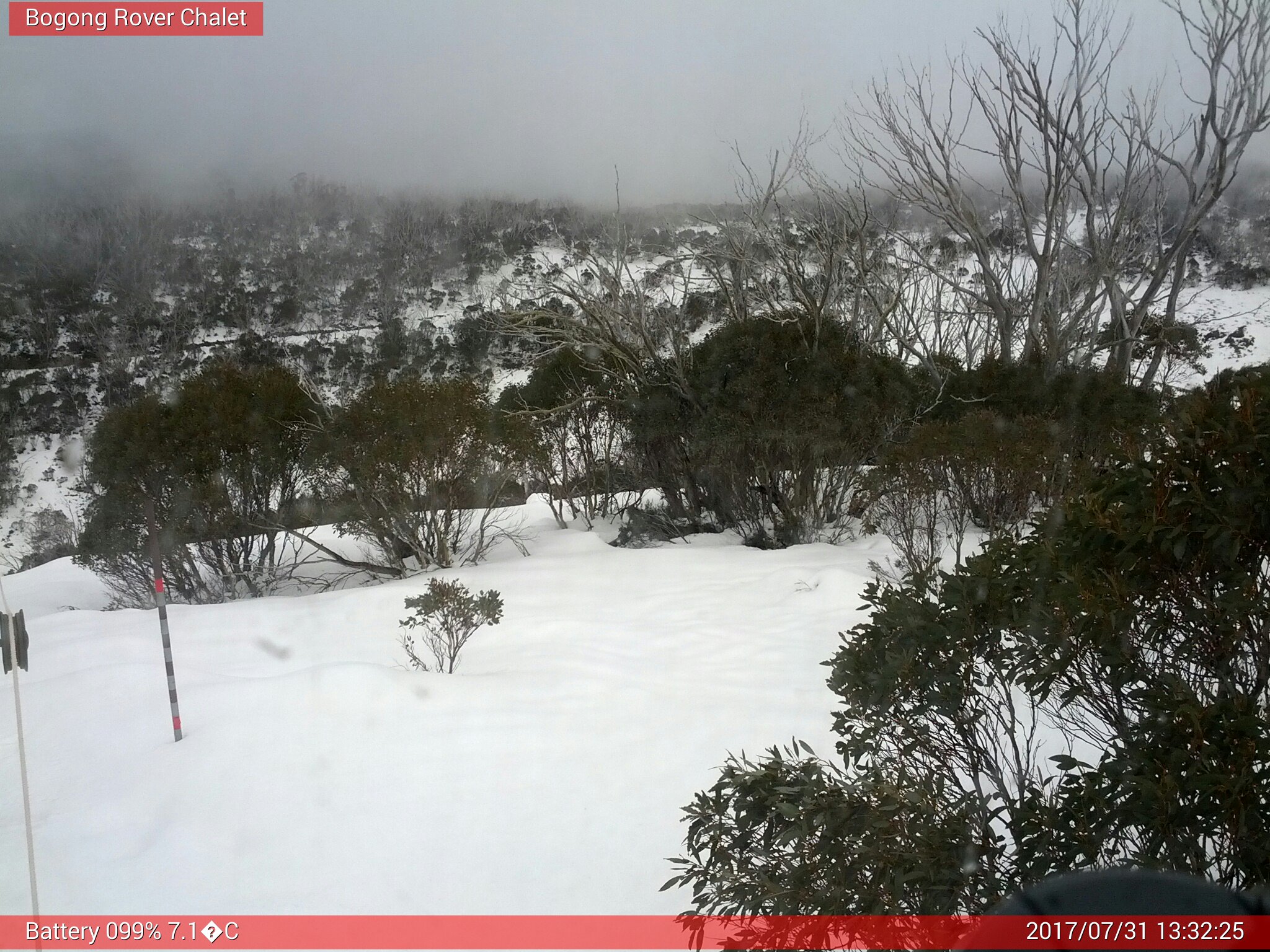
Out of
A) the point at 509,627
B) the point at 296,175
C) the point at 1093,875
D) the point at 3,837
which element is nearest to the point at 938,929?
the point at 1093,875

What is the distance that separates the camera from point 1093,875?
1.94 feet

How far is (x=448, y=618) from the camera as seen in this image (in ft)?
16.3

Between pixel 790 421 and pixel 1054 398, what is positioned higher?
pixel 1054 398

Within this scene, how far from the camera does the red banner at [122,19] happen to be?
116 inches

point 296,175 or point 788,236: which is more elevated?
point 296,175

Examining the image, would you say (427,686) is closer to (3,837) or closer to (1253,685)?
(3,837)

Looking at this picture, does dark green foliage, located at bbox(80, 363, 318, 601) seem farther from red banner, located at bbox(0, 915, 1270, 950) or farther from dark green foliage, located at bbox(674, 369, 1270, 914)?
dark green foliage, located at bbox(674, 369, 1270, 914)

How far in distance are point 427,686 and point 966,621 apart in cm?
320

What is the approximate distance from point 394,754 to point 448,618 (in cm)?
158

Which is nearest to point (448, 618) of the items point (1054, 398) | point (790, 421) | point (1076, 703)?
point (1076, 703)

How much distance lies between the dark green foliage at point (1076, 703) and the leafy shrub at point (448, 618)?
329cm

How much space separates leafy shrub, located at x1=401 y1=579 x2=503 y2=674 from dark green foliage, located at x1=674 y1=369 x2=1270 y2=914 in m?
3.29

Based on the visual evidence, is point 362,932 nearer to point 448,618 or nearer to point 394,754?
point 394,754

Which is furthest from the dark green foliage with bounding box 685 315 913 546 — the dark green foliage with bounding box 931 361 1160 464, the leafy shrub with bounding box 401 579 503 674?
the leafy shrub with bounding box 401 579 503 674
